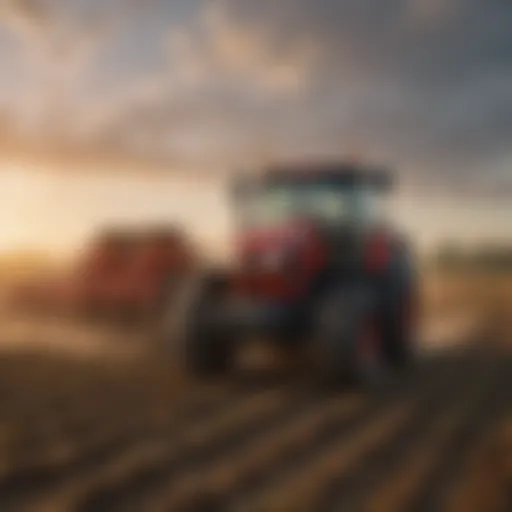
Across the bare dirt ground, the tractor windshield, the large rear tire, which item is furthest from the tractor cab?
the bare dirt ground

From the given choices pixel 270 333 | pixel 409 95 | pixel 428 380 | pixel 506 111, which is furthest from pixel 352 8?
pixel 428 380

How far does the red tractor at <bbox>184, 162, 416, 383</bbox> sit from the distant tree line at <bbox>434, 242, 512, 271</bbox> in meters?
0.98

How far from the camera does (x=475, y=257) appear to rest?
18.7ft

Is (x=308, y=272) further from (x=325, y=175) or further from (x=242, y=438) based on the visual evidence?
(x=242, y=438)

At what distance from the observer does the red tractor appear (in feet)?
11.1

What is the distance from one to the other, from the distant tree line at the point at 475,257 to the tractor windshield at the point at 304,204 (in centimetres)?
105

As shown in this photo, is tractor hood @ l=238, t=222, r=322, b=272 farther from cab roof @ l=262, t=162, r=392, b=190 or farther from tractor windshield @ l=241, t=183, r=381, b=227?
cab roof @ l=262, t=162, r=392, b=190

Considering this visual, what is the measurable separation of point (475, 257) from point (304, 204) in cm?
263

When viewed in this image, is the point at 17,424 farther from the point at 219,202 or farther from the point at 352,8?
the point at 352,8

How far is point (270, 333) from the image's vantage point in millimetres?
3412

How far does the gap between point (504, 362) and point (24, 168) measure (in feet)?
8.65

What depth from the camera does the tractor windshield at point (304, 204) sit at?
3.43 m

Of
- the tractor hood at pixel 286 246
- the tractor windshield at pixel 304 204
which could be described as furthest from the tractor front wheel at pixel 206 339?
the tractor windshield at pixel 304 204

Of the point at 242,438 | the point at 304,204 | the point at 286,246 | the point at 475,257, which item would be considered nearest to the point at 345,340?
the point at 286,246
